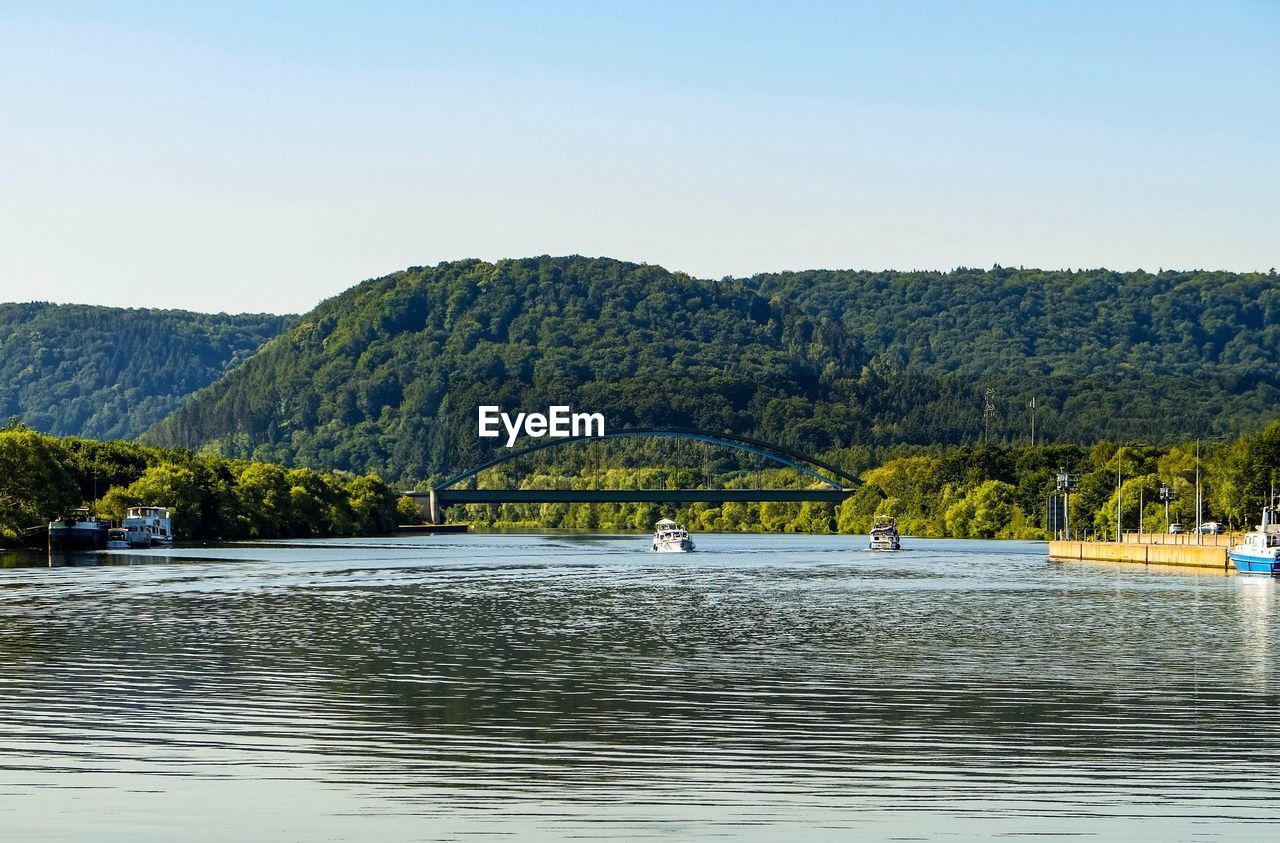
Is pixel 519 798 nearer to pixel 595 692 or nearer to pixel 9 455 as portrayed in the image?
pixel 595 692

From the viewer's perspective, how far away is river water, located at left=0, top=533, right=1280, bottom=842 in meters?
18.8

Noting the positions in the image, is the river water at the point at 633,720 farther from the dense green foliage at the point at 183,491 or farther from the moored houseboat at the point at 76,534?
the moored houseboat at the point at 76,534

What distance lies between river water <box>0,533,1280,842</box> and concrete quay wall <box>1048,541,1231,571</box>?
134 feet

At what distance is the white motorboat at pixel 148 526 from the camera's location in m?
126

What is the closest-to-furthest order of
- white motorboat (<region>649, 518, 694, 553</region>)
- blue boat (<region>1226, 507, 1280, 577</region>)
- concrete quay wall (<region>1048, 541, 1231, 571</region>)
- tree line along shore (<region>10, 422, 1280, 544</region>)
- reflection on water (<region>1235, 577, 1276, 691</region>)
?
reflection on water (<region>1235, 577, 1276, 691</region>) < blue boat (<region>1226, 507, 1280, 577</region>) < concrete quay wall (<region>1048, 541, 1231, 571</region>) < tree line along shore (<region>10, 422, 1280, 544</region>) < white motorboat (<region>649, 518, 694, 553</region>)

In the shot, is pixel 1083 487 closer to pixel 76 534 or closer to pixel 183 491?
pixel 183 491

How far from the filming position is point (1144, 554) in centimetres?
10975

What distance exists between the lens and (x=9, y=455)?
107m

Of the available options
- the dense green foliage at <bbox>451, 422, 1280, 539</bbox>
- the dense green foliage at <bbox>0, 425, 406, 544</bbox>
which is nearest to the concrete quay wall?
the dense green foliage at <bbox>451, 422, 1280, 539</bbox>

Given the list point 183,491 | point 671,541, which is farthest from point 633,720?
point 183,491

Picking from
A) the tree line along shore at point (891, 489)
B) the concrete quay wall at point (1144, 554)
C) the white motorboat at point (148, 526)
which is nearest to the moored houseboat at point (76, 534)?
the tree line along shore at point (891, 489)

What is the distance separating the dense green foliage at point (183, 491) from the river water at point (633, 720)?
51.9 metres

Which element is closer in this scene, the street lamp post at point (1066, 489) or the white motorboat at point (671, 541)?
the street lamp post at point (1066, 489)

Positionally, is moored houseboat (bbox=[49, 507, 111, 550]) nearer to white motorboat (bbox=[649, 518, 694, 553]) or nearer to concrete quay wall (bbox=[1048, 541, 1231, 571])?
white motorboat (bbox=[649, 518, 694, 553])
